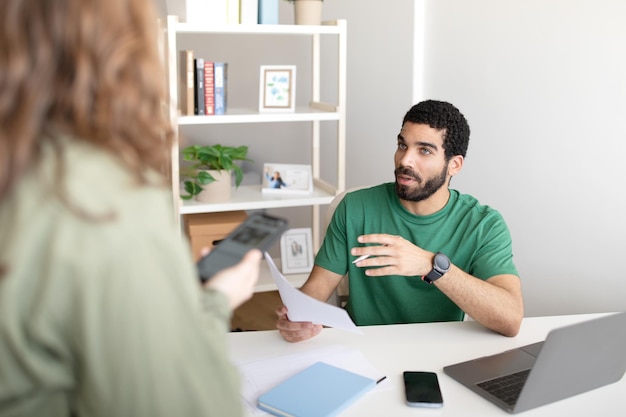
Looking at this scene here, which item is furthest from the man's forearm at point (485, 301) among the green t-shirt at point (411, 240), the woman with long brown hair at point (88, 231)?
the woman with long brown hair at point (88, 231)

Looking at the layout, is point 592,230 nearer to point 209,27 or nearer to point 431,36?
point 431,36

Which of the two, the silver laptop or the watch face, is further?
the watch face

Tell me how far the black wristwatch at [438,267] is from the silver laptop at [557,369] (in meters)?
0.25

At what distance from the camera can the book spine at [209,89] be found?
283 cm

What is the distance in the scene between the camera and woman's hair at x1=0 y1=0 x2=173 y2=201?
2.13ft

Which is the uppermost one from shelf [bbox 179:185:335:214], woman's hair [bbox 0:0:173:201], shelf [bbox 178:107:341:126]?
woman's hair [bbox 0:0:173:201]

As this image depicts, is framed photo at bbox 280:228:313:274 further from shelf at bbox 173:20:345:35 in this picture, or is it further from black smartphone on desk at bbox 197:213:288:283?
black smartphone on desk at bbox 197:213:288:283

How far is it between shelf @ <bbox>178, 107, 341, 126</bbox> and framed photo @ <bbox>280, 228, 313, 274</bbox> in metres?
0.53

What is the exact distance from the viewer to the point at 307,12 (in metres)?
2.92

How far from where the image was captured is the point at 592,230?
247 cm

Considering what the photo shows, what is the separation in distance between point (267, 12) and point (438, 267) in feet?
5.09

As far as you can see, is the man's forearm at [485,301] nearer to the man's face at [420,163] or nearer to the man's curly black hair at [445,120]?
the man's face at [420,163]

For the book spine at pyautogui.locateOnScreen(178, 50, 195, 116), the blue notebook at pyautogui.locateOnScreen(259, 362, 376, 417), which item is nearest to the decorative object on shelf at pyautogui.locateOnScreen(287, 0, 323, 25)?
the book spine at pyautogui.locateOnScreen(178, 50, 195, 116)

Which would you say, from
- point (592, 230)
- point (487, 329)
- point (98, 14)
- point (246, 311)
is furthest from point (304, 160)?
point (98, 14)
